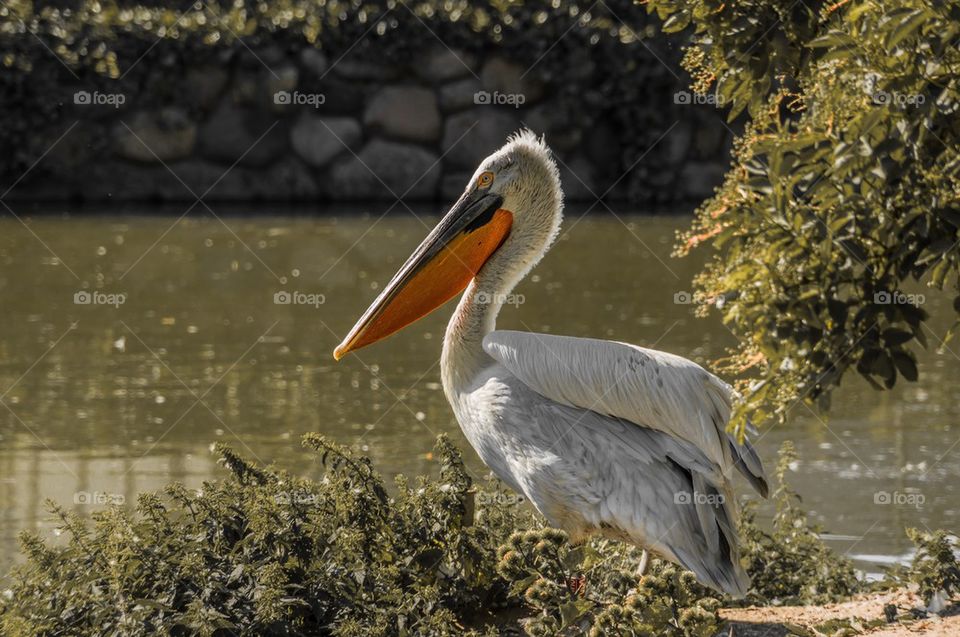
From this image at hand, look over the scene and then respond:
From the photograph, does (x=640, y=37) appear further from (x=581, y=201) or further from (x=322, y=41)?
(x=322, y=41)

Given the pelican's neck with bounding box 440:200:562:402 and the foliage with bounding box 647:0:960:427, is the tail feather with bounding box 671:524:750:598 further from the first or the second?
the pelican's neck with bounding box 440:200:562:402

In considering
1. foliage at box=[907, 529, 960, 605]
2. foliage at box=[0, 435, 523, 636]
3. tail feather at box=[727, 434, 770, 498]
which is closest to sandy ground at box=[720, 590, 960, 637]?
foliage at box=[907, 529, 960, 605]

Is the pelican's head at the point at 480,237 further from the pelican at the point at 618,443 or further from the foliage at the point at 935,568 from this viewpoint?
the foliage at the point at 935,568

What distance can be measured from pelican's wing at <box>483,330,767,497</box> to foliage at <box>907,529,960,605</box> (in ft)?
1.62

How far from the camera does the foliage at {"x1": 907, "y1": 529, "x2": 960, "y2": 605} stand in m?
4.02

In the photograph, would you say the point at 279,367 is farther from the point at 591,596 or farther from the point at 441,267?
the point at 591,596

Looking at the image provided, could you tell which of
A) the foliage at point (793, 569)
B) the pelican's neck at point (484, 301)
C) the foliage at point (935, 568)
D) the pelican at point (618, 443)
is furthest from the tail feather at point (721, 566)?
the pelican's neck at point (484, 301)

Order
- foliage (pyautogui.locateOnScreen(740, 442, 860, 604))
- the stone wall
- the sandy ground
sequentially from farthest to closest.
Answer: the stone wall, foliage (pyautogui.locateOnScreen(740, 442, 860, 604)), the sandy ground

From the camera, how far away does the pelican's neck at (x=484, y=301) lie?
4.45m

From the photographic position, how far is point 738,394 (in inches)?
141

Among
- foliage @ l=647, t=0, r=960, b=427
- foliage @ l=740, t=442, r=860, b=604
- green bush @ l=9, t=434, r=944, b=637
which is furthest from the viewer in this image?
foliage @ l=740, t=442, r=860, b=604

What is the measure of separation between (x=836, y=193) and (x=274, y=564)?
165 cm

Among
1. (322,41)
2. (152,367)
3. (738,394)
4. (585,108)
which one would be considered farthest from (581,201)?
(738,394)

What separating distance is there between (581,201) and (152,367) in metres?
8.48
